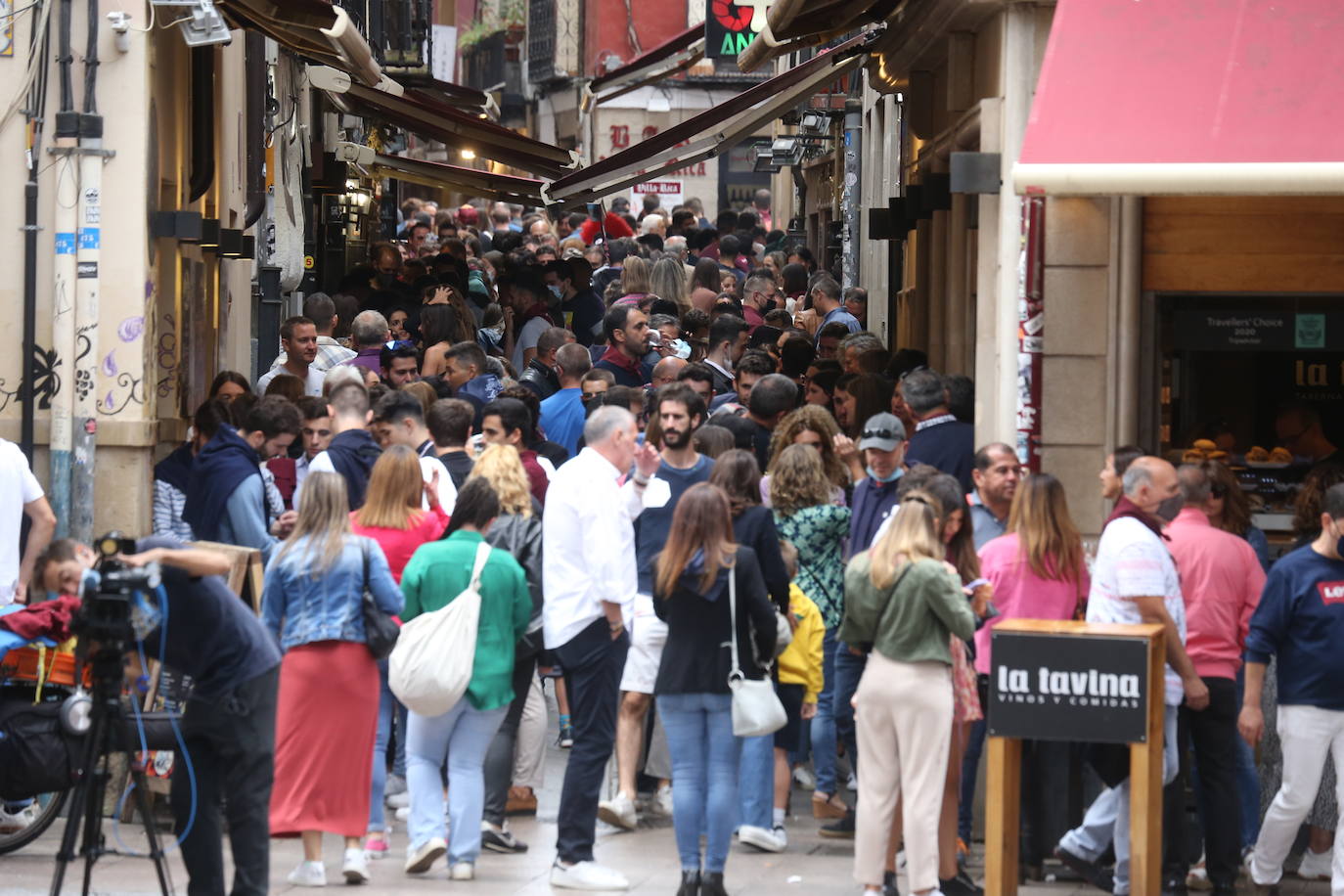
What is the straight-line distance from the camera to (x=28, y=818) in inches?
382

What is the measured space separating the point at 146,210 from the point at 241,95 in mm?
4498

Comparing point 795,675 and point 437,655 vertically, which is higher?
point 437,655

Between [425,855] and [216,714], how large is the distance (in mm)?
1676

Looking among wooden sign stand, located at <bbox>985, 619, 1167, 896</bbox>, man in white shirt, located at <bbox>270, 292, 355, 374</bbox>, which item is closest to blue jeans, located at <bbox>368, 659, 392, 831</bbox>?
wooden sign stand, located at <bbox>985, 619, 1167, 896</bbox>

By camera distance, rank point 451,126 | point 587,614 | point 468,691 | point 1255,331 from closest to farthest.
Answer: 1. point 468,691
2. point 587,614
3. point 1255,331
4. point 451,126

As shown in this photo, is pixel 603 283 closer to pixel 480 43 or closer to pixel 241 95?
pixel 241 95

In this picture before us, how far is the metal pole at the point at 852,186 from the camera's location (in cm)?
2075

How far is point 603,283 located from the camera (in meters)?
21.6

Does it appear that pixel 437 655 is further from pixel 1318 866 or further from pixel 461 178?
pixel 461 178

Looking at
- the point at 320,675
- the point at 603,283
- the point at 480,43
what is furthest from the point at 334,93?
the point at 480,43

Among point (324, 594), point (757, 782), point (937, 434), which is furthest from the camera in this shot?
point (937, 434)

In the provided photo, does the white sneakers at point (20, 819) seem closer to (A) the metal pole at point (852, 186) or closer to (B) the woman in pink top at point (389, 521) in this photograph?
(B) the woman in pink top at point (389, 521)

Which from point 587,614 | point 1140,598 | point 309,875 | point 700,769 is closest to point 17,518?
point 309,875

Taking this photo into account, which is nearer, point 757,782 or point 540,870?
point 540,870
